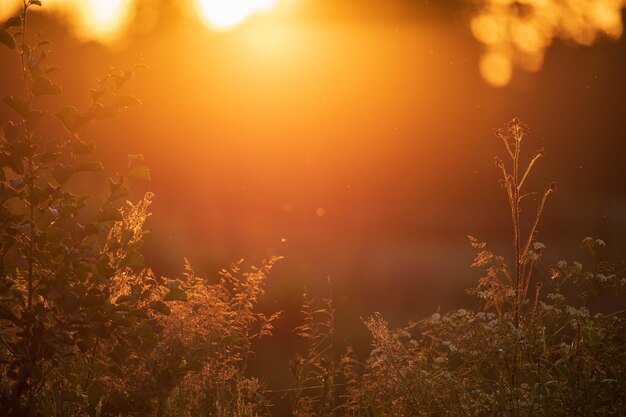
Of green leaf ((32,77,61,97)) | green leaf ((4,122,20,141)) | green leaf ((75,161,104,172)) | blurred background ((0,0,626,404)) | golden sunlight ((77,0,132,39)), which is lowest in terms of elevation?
green leaf ((75,161,104,172))

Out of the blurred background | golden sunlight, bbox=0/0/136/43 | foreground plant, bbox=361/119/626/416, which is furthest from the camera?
golden sunlight, bbox=0/0/136/43

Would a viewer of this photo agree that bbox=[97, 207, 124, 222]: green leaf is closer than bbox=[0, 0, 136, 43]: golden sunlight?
Yes

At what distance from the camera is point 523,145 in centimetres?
1244

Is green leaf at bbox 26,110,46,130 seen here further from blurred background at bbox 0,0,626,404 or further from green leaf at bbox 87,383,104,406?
blurred background at bbox 0,0,626,404

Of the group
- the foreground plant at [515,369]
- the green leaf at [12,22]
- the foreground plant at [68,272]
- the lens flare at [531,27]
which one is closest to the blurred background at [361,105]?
the lens flare at [531,27]

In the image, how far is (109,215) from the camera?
2697 mm

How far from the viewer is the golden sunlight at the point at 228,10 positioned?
10430 mm

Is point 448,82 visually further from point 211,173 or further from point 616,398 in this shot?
point 616,398

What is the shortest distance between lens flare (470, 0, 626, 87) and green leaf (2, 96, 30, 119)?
9.82 meters

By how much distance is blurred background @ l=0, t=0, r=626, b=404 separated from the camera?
36.5 feet

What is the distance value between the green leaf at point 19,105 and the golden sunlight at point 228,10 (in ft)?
26.0

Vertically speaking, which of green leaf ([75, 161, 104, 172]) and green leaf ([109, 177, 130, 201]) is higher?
green leaf ([75, 161, 104, 172])

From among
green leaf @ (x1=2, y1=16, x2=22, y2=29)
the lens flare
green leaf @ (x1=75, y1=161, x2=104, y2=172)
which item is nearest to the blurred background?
the lens flare

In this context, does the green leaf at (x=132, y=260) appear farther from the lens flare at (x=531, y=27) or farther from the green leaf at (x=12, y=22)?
the lens flare at (x=531, y=27)
